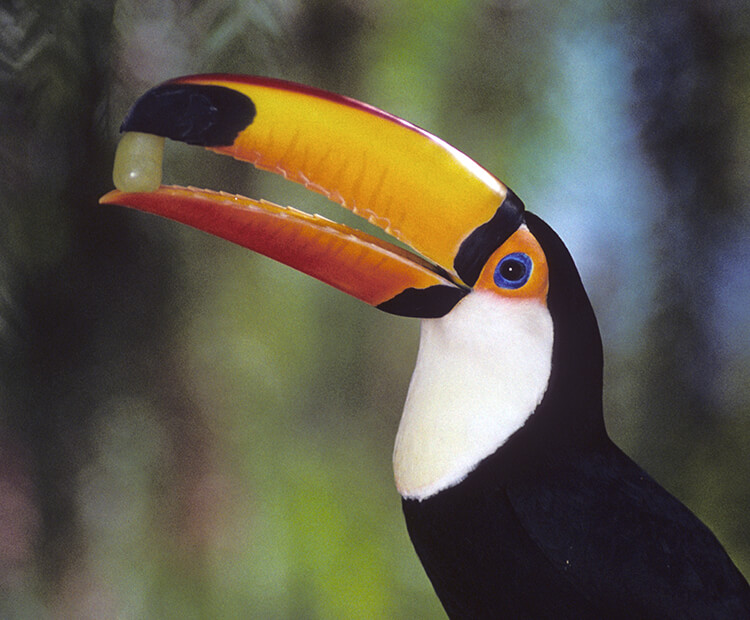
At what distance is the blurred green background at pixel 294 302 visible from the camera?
5.06 ft

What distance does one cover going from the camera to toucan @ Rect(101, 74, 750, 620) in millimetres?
1019

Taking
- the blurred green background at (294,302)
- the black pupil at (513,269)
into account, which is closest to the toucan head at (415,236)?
the black pupil at (513,269)

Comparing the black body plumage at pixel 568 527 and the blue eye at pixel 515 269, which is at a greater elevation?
the blue eye at pixel 515 269

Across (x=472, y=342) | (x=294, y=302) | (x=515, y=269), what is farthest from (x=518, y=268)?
(x=294, y=302)

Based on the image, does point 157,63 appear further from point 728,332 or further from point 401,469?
point 728,332

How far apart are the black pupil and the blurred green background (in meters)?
0.52

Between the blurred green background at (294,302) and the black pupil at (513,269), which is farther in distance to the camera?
the blurred green background at (294,302)

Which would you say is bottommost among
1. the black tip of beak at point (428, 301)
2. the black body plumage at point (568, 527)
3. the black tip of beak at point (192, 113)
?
the black body plumage at point (568, 527)

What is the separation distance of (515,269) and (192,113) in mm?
474

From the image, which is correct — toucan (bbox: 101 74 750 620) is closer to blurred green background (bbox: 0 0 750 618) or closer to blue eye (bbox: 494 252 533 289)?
blue eye (bbox: 494 252 533 289)

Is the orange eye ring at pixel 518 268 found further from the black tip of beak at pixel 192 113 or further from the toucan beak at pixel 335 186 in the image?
the black tip of beak at pixel 192 113

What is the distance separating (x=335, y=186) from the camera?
41.9 inches

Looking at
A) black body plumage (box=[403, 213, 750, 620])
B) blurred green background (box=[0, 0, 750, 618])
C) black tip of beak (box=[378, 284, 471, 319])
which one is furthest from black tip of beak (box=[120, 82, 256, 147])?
blurred green background (box=[0, 0, 750, 618])

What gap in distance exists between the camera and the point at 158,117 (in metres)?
1.00
